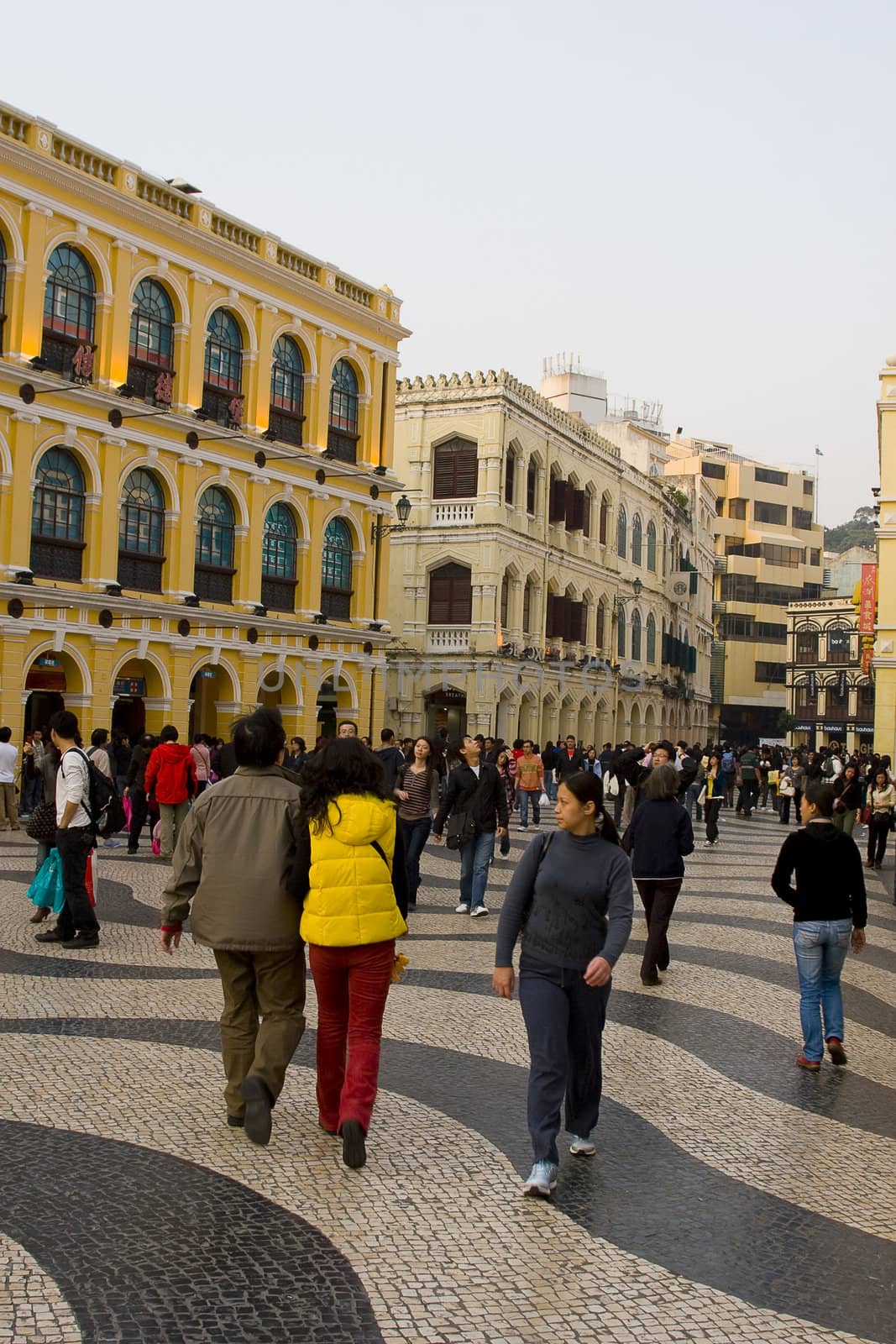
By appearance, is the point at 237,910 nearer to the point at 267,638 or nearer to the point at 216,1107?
the point at 216,1107

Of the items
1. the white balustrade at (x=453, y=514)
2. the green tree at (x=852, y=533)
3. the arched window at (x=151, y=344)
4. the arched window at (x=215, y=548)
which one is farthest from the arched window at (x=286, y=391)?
the green tree at (x=852, y=533)

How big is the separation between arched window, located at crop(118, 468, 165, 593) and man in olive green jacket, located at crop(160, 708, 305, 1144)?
23.1m

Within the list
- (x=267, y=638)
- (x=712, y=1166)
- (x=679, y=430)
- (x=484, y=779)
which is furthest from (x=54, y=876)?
(x=679, y=430)

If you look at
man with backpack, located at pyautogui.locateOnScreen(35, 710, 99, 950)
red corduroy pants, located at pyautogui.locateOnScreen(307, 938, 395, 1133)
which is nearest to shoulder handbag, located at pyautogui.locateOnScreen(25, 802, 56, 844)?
man with backpack, located at pyautogui.locateOnScreen(35, 710, 99, 950)

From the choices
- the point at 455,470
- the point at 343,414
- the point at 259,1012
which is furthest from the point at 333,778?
the point at 455,470

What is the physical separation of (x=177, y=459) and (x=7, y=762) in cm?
1107

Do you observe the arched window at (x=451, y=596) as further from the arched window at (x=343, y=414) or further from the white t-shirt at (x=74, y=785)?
the white t-shirt at (x=74, y=785)

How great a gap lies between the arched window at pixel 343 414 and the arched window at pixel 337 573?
181 centimetres

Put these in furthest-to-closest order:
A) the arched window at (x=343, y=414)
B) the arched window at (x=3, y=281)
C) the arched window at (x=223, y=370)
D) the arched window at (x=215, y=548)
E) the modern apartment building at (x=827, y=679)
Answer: the modern apartment building at (x=827, y=679) → the arched window at (x=343, y=414) → the arched window at (x=215, y=548) → the arched window at (x=223, y=370) → the arched window at (x=3, y=281)

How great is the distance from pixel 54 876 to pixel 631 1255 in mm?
7244

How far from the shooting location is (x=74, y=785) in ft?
35.0

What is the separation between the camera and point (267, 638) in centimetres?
3288

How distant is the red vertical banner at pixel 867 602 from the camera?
155 feet

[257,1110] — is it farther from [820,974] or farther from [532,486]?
[532,486]
